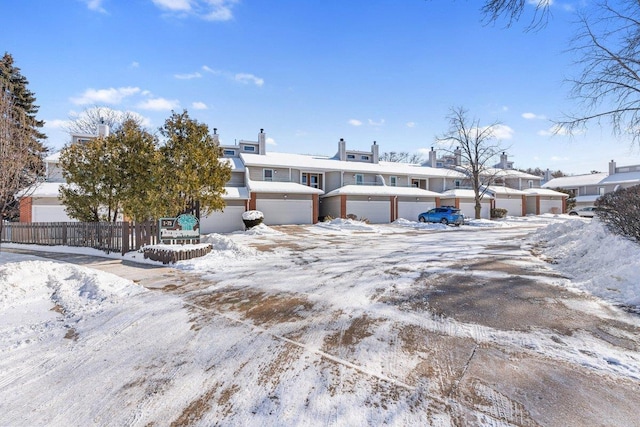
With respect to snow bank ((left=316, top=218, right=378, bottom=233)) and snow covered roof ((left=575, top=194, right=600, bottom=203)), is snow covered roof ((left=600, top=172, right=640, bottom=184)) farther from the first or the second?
snow bank ((left=316, top=218, right=378, bottom=233))

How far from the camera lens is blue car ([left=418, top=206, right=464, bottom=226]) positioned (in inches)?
1081

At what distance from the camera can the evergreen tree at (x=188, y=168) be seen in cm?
1170

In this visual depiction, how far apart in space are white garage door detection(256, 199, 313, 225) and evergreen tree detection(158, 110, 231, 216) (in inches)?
506

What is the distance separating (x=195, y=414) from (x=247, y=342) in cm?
137

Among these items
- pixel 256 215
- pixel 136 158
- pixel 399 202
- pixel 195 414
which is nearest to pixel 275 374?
pixel 195 414

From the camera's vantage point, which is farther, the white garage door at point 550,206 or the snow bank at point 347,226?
the white garage door at point 550,206

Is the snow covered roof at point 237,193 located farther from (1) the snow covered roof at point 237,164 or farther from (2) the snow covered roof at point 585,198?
(2) the snow covered roof at point 585,198

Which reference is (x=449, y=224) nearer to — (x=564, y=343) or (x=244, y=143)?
(x=244, y=143)

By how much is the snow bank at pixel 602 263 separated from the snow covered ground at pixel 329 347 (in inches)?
1.6

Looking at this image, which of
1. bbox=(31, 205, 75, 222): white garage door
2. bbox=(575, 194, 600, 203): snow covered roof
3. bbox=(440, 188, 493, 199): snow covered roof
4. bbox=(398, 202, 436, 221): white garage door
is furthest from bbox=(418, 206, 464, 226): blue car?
bbox=(31, 205, 75, 222): white garage door

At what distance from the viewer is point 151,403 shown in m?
2.90

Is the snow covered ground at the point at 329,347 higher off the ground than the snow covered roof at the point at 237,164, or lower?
lower

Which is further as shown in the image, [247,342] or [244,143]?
[244,143]

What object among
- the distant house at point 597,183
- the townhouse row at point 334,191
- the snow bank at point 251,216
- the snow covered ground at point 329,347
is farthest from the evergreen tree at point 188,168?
the distant house at point 597,183
